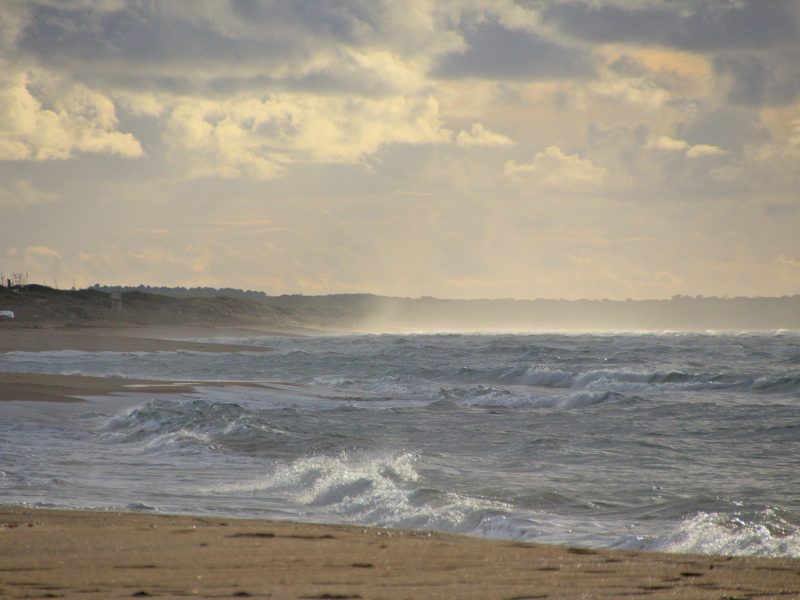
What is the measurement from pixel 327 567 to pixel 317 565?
0.32ft

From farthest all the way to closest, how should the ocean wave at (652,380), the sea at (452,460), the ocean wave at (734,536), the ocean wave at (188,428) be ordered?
the ocean wave at (652,380) → the ocean wave at (188,428) → the sea at (452,460) → the ocean wave at (734,536)

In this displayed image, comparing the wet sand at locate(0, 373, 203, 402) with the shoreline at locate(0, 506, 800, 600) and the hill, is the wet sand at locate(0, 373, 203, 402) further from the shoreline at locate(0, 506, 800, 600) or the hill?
the hill

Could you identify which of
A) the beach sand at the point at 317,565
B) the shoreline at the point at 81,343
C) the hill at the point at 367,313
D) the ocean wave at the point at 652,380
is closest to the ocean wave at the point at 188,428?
the beach sand at the point at 317,565

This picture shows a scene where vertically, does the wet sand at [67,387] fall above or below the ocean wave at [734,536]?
below

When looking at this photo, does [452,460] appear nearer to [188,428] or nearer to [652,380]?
[188,428]

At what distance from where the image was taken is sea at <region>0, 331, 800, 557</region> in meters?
9.98

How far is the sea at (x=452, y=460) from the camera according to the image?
9.98 metres

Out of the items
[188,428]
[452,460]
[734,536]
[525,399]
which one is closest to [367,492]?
[452,460]

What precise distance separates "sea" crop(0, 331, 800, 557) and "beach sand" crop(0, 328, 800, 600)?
4.40 feet

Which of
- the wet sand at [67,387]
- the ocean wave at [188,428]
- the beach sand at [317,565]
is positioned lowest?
the wet sand at [67,387]

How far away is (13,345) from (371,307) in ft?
437

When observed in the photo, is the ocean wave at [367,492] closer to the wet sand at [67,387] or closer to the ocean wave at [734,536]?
the ocean wave at [734,536]

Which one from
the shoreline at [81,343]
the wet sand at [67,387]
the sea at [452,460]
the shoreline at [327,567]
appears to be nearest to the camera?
the shoreline at [327,567]

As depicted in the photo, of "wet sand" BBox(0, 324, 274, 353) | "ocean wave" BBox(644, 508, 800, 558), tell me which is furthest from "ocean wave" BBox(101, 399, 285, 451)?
"wet sand" BBox(0, 324, 274, 353)
